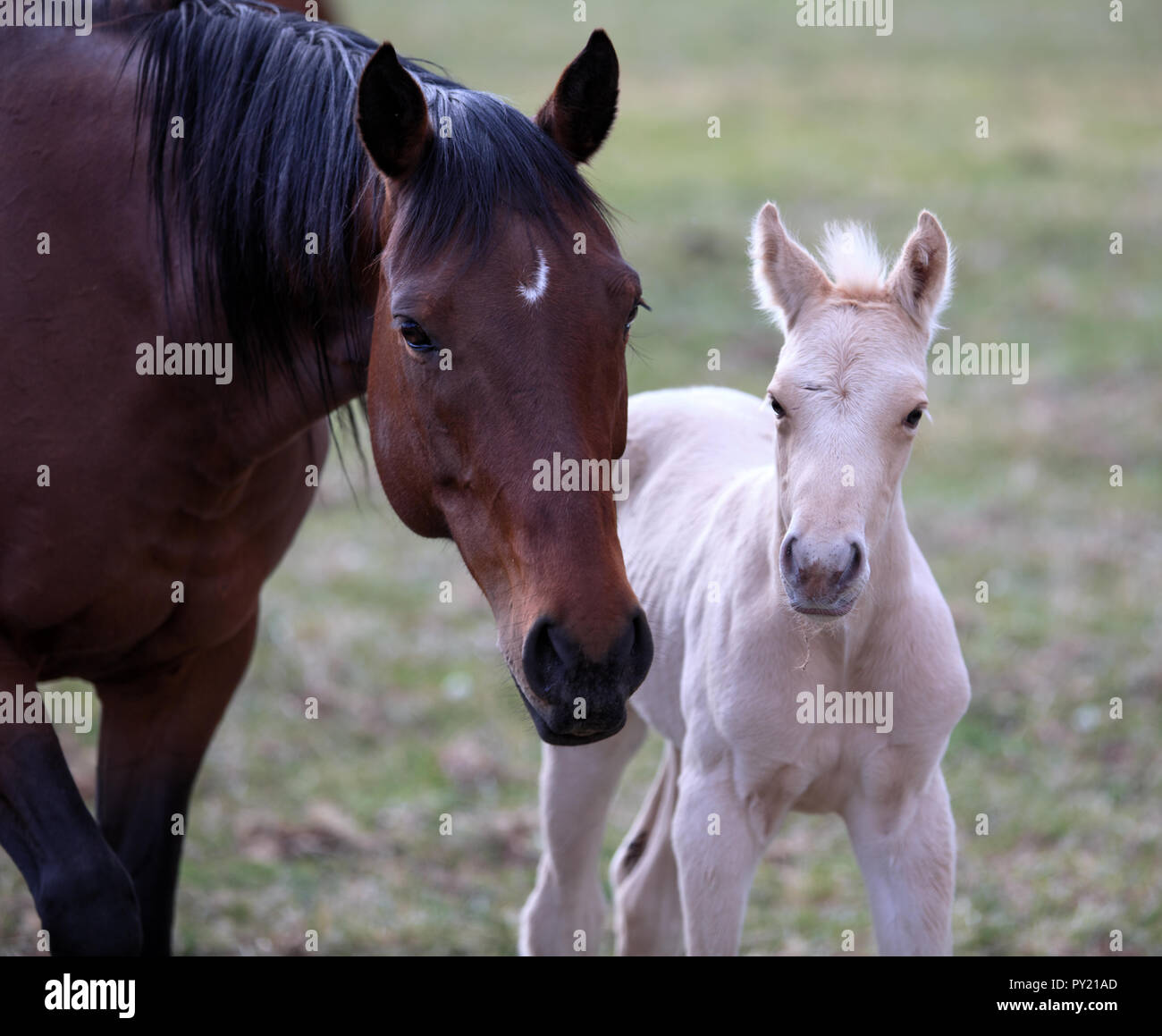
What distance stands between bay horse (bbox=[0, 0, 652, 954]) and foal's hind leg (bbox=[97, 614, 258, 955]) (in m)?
0.17

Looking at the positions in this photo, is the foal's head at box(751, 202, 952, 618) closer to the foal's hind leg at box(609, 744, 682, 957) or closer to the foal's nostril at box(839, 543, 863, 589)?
the foal's nostril at box(839, 543, 863, 589)

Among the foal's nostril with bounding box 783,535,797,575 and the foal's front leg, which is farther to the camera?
the foal's front leg

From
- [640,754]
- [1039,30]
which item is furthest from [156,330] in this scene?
[1039,30]

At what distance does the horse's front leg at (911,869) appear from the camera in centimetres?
284

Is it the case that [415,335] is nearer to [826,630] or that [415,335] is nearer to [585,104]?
[585,104]

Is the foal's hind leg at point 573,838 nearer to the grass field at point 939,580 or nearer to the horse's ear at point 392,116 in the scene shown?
the grass field at point 939,580

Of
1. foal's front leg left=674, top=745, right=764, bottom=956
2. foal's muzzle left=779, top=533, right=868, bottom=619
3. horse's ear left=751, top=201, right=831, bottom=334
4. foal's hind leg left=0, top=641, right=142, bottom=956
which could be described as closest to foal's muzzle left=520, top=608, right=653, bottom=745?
foal's muzzle left=779, top=533, right=868, bottom=619

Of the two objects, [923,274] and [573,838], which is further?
[573,838]

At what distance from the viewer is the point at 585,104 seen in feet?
8.93

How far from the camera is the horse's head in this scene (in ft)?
7.48

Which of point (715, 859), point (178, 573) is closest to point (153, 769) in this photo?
point (178, 573)

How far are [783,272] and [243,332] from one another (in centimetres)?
120

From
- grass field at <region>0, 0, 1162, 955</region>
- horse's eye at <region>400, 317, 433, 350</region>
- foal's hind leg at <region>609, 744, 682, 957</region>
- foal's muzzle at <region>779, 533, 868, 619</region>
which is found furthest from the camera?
grass field at <region>0, 0, 1162, 955</region>
